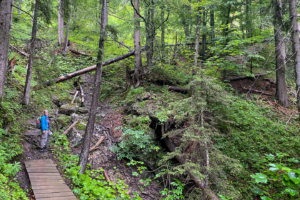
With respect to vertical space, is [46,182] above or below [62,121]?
below

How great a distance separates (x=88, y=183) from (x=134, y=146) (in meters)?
2.59

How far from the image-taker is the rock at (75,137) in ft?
27.1

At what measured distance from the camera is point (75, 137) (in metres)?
8.40

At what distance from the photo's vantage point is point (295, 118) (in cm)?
1039

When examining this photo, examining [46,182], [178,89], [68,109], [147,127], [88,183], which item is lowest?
[88,183]

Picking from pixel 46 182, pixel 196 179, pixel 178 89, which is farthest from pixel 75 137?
pixel 178 89

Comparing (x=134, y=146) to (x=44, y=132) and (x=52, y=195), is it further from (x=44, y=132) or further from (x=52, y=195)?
(x=44, y=132)

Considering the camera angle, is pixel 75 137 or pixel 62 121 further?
pixel 62 121

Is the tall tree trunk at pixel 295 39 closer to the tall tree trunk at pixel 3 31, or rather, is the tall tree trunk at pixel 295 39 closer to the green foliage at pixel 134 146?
the green foliage at pixel 134 146

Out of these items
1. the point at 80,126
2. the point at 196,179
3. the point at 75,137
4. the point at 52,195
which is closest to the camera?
the point at 52,195

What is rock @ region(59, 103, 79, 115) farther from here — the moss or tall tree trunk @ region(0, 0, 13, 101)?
tall tree trunk @ region(0, 0, 13, 101)

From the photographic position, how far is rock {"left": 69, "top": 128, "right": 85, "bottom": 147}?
8.27 metres

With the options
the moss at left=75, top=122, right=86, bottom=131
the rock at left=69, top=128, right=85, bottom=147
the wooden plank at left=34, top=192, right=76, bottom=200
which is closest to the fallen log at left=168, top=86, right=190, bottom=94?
the moss at left=75, top=122, right=86, bottom=131

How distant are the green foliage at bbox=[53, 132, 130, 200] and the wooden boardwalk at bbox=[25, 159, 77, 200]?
0.45 metres
